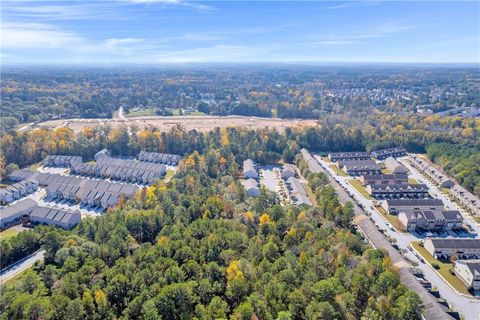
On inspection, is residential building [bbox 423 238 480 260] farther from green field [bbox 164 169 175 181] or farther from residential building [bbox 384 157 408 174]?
green field [bbox 164 169 175 181]

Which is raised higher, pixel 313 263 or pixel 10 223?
pixel 313 263

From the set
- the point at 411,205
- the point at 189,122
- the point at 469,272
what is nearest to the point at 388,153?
the point at 411,205

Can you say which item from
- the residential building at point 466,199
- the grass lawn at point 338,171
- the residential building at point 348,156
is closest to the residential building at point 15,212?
the grass lawn at point 338,171

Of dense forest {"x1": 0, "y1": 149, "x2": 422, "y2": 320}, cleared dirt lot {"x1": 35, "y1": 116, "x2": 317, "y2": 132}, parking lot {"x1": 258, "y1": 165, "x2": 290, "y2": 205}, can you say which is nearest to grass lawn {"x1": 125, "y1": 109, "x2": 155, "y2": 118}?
cleared dirt lot {"x1": 35, "y1": 116, "x2": 317, "y2": 132}

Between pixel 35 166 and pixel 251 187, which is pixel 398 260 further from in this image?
pixel 35 166

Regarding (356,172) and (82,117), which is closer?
(356,172)

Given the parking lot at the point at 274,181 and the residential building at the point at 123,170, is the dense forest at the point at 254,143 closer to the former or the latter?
the parking lot at the point at 274,181

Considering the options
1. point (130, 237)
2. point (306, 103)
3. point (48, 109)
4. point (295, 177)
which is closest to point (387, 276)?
point (130, 237)

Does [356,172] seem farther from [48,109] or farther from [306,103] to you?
[48,109]
